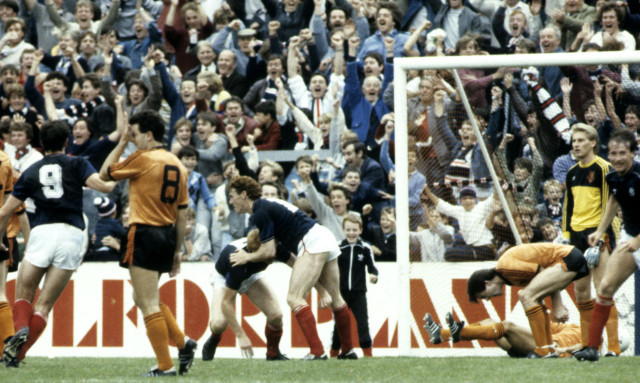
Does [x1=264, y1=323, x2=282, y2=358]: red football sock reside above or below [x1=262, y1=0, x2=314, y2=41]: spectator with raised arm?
below

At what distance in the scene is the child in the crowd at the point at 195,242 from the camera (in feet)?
43.9

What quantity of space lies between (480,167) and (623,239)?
2.97 metres

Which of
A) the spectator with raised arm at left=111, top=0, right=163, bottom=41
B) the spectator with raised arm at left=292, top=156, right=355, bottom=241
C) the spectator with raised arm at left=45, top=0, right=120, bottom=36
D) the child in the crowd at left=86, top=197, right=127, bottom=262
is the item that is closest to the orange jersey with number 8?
the spectator with raised arm at left=292, top=156, right=355, bottom=241

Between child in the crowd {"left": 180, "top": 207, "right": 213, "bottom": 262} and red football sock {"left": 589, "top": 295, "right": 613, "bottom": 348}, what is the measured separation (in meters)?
5.64

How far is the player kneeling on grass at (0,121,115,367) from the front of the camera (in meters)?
9.02

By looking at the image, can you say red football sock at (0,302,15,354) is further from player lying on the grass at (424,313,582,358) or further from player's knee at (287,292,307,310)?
player lying on the grass at (424,313,582,358)

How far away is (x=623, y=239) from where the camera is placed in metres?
9.31

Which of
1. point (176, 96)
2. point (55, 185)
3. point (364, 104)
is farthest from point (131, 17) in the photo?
point (55, 185)

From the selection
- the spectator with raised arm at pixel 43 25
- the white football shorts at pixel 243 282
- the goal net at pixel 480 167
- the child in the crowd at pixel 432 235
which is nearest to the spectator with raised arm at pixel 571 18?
the goal net at pixel 480 167

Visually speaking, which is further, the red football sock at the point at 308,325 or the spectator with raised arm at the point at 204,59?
the spectator with raised arm at the point at 204,59

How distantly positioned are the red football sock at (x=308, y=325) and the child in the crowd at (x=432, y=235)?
6.33ft

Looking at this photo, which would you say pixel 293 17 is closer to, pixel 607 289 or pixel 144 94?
pixel 144 94

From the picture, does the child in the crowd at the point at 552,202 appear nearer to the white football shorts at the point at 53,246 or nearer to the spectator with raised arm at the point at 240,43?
the white football shorts at the point at 53,246

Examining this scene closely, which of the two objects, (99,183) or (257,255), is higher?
(99,183)
